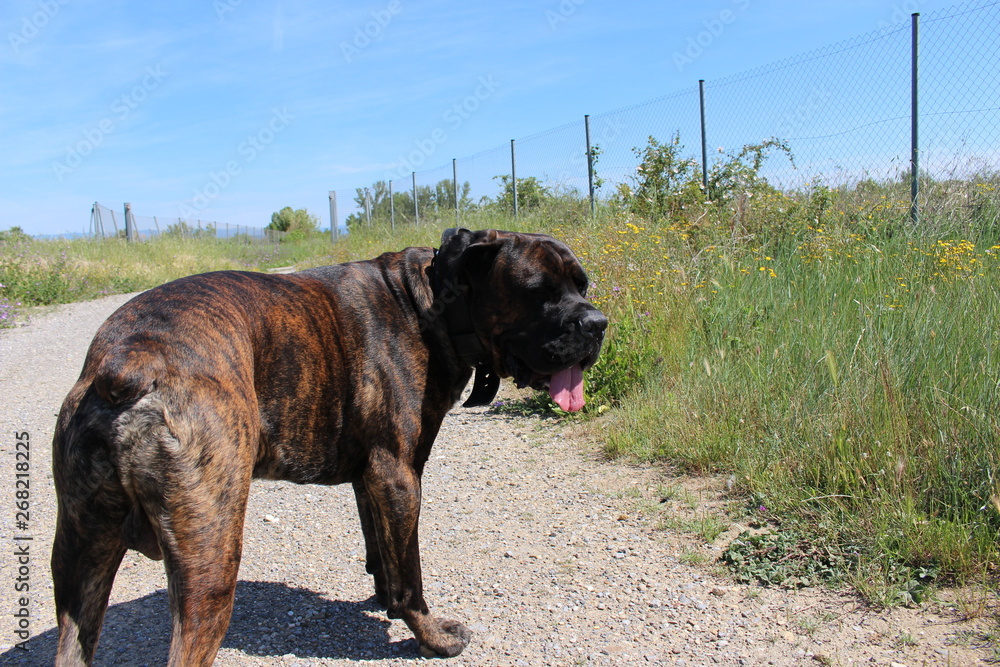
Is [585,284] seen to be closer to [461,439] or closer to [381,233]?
[461,439]

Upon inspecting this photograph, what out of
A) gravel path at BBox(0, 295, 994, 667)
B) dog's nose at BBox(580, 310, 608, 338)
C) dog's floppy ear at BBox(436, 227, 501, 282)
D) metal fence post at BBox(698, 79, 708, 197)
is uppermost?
metal fence post at BBox(698, 79, 708, 197)

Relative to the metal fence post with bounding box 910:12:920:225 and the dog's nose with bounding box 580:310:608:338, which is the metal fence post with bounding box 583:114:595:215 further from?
the dog's nose with bounding box 580:310:608:338

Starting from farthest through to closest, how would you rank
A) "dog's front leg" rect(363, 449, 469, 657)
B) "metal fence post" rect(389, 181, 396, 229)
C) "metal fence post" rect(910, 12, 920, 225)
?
"metal fence post" rect(389, 181, 396, 229)
"metal fence post" rect(910, 12, 920, 225)
"dog's front leg" rect(363, 449, 469, 657)

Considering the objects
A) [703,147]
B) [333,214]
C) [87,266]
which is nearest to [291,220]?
[333,214]

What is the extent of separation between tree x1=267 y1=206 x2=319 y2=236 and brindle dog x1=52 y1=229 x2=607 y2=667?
46191mm

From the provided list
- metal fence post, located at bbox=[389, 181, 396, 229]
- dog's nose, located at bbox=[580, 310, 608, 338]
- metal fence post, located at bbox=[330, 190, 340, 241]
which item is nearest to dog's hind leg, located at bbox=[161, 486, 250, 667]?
dog's nose, located at bbox=[580, 310, 608, 338]

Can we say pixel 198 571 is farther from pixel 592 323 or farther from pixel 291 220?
pixel 291 220

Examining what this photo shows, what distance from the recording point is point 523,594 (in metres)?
3.16

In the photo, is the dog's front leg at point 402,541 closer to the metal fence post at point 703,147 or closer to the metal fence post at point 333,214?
the metal fence post at point 703,147

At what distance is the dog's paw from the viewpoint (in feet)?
8.84

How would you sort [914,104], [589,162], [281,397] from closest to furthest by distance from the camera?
[281,397] < [914,104] < [589,162]

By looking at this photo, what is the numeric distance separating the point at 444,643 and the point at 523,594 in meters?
0.55

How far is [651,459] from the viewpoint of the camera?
4480 millimetres

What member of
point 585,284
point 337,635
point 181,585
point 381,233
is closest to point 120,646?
point 337,635
